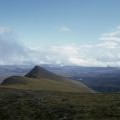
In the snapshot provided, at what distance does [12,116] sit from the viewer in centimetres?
4503

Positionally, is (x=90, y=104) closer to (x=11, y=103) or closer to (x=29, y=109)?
(x=29, y=109)

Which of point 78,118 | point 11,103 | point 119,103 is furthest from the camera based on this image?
point 11,103

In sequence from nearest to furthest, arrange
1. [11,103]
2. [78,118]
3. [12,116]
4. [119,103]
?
[78,118], [12,116], [119,103], [11,103]

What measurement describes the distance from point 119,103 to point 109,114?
23.2 ft

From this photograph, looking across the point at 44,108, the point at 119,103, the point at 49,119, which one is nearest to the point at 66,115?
the point at 49,119

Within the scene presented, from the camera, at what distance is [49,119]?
138ft

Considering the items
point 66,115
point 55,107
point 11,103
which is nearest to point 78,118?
point 66,115

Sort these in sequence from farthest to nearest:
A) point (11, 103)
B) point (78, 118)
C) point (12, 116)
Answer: point (11, 103) → point (12, 116) → point (78, 118)

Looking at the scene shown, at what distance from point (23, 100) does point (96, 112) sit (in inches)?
610

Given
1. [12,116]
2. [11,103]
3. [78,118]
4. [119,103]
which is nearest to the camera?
[78,118]

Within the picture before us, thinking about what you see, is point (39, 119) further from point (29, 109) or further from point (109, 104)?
point (109, 104)

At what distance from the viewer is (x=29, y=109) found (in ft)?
156

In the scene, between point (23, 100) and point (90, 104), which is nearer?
point (90, 104)

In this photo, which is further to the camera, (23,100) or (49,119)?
(23,100)
